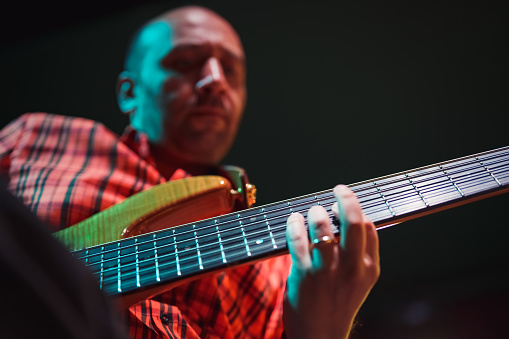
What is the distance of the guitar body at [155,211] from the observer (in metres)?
0.54

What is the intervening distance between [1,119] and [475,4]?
4.14 ft

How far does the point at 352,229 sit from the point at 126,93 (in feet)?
2.38

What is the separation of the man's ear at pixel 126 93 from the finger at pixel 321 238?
2.06 feet

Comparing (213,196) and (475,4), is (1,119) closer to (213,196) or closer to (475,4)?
(213,196)

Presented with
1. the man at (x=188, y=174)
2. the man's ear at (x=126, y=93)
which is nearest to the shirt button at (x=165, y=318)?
the man at (x=188, y=174)

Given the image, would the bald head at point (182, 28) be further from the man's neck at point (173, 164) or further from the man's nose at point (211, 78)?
the man's neck at point (173, 164)

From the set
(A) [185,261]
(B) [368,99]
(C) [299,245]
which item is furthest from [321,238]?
(B) [368,99]

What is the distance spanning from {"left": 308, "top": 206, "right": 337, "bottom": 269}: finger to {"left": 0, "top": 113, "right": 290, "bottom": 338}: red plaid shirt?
23cm

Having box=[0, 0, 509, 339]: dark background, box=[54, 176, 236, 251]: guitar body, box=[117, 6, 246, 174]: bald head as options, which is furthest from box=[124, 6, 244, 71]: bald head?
box=[54, 176, 236, 251]: guitar body

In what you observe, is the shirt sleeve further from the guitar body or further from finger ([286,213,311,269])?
finger ([286,213,311,269])

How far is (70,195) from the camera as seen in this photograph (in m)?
0.65

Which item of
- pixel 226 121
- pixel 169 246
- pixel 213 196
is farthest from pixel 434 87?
pixel 169 246

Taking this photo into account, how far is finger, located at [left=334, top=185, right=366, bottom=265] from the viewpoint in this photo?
0.43 metres

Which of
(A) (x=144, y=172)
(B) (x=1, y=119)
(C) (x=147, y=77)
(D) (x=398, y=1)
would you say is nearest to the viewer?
(A) (x=144, y=172)
